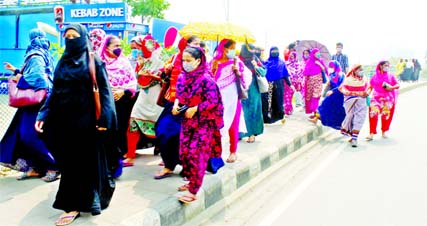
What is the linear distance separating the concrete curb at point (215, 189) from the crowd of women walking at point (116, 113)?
16 cm

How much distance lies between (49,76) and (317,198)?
3.33 metres

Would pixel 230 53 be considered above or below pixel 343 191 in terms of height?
above

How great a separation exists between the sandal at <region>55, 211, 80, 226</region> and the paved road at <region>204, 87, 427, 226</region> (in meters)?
1.36

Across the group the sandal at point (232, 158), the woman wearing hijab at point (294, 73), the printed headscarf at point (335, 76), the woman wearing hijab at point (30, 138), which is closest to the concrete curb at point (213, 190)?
the sandal at point (232, 158)

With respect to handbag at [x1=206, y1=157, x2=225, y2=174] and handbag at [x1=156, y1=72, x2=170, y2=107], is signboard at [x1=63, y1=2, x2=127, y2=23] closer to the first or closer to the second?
handbag at [x1=156, y1=72, x2=170, y2=107]

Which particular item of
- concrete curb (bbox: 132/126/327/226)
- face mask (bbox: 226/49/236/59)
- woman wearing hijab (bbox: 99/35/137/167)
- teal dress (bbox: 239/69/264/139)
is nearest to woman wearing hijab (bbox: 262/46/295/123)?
concrete curb (bbox: 132/126/327/226)

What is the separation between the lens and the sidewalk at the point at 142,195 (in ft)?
12.3

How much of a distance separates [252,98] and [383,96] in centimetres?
394

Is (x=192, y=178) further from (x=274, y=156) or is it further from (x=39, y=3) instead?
(x=39, y=3)

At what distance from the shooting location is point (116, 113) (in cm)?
529

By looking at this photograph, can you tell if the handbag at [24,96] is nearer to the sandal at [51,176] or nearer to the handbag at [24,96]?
the handbag at [24,96]

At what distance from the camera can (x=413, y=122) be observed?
38.5ft

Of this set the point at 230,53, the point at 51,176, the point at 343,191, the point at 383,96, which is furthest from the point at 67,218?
the point at 383,96

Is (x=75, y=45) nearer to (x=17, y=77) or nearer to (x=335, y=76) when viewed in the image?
(x=17, y=77)
